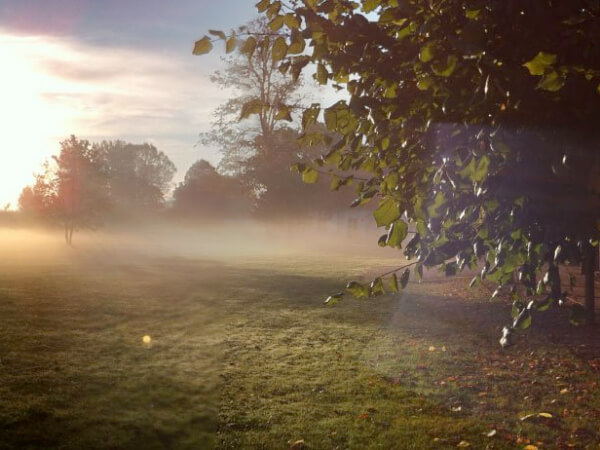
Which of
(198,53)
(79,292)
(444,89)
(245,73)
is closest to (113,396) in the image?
(198,53)

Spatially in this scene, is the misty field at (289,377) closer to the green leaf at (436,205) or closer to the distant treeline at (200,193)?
the green leaf at (436,205)

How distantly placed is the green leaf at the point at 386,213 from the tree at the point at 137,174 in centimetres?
8248

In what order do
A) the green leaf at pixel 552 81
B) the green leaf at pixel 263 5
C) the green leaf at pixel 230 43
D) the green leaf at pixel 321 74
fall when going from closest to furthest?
the green leaf at pixel 552 81
the green leaf at pixel 230 43
the green leaf at pixel 263 5
the green leaf at pixel 321 74

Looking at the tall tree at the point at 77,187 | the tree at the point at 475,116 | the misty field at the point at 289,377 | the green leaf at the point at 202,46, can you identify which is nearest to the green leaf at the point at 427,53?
the tree at the point at 475,116

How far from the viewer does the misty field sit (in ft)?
21.2

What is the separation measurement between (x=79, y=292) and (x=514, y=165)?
694 inches

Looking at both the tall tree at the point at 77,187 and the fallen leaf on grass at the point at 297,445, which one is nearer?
the fallen leaf on grass at the point at 297,445

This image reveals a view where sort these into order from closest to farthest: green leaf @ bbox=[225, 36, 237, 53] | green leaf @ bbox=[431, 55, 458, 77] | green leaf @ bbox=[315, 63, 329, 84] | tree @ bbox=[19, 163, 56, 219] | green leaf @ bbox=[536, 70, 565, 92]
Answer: green leaf @ bbox=[536, 70, 565, 92] → green leaf @ bbox=[431, 55, 458, 77] → green leaf @ bbox=[225, 36, 237, 53] → green leaf @ bbox=[315, 63, 329, 84] → tree @ bbox=[19, 163, 56, 219]

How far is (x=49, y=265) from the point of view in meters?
29.7

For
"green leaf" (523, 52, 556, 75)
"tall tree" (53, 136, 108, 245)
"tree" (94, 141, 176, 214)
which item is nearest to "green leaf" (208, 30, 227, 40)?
"green leaf" (523, 52, 556, 75)

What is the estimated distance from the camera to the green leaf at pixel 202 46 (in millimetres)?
3504

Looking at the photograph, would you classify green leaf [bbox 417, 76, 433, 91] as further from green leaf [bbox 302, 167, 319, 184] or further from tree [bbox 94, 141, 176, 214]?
tree [bbox 94, 141, 176, 214]

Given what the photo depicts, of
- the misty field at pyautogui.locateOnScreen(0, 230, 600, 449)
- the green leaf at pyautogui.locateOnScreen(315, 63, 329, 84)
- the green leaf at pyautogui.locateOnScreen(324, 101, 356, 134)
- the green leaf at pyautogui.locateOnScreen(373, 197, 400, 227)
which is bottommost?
the misty field at pyautogui.locateOnScreen(0, 230, 600, 449)

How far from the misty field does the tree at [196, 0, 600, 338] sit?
9.90 feet
